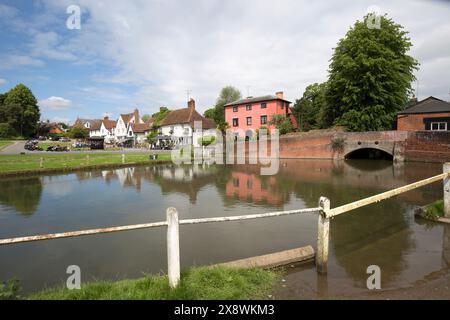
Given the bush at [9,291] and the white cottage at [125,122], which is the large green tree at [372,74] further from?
the white cottage at [125,122]

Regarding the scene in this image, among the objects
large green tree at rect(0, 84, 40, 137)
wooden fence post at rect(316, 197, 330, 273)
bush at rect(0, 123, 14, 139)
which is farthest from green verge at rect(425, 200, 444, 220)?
large green tree at rect(0, 84, 40, 137)

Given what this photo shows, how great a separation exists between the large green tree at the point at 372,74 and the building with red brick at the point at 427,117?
1675 millimetres

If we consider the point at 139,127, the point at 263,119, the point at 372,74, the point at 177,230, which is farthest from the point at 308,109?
the point at 177,230

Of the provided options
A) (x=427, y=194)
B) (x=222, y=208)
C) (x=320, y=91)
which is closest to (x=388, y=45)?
(x=320, y=91)

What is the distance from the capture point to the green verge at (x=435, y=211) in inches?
319

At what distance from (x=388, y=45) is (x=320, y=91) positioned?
1774 centimetres

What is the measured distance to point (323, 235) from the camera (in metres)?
4.88

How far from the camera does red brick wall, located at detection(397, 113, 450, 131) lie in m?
30.5

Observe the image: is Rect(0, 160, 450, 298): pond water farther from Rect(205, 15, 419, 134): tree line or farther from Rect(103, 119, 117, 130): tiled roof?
Rect(103, 119, 117, 130): tiled roof

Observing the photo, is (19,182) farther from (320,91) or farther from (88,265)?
(320,91)

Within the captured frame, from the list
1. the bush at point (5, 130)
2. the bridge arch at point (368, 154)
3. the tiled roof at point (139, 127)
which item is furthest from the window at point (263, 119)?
the bush at point (5, 130)

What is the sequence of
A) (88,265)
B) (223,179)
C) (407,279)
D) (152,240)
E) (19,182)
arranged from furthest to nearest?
(223,179) → (19,182) → (152,240) → (88,265) → (407,279)

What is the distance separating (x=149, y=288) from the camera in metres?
4.02

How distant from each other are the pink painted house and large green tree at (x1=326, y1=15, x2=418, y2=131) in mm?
12666
